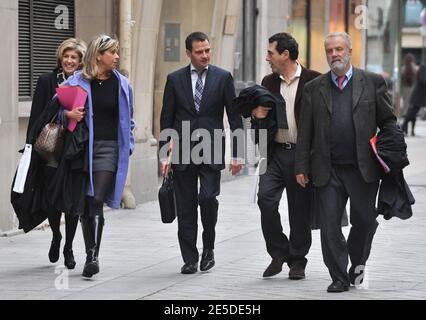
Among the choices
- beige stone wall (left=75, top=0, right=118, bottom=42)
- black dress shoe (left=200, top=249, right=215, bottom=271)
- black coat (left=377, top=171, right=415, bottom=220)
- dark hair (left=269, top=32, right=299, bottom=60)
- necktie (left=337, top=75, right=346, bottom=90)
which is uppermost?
beige stone wall (left=75, top=0, right=118, bottom=42)

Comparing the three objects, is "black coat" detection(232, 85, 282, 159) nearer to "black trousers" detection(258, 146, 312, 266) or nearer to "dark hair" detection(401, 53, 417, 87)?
"black trousers" detection(258, 146, 312, 266)

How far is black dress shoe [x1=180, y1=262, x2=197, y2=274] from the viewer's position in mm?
9695

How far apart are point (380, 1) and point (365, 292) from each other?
80.2 ft

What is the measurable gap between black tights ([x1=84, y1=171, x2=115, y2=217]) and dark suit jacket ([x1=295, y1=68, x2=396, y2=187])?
151cm

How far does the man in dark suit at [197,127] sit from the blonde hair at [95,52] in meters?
0.66

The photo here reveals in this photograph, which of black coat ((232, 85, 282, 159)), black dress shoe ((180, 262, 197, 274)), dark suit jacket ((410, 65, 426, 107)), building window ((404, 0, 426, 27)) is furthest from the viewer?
building window ((404, 0, 426, 27))

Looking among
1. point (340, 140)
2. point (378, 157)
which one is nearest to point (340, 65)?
point (340, 140)

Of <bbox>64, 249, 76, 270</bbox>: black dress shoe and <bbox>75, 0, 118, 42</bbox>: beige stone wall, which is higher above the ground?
<bbox>75, 0, 118, 42</bbox>: beige stone wall

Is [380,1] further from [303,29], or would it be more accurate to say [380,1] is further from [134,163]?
[134,163]

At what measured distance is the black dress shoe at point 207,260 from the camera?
32.2 ft

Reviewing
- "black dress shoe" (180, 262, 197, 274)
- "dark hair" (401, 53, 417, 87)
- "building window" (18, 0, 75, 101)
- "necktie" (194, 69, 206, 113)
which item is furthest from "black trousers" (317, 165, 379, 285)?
"dark hair" (401, 53, 417, 87)

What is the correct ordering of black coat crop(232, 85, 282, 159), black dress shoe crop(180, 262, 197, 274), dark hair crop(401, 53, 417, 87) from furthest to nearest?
1. dark hair crop(401, 53, 417, 87)
2. black dress shoe crop(180, 262, 197, 274)
3. black coat crop(232, 85, 282, 159)

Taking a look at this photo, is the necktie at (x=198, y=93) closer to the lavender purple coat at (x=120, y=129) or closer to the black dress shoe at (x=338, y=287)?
the lavender purple coat at (x=120, y=129)
